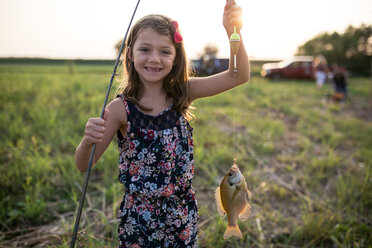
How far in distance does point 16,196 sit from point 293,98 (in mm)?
9388

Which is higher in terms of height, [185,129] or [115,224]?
[185,129]

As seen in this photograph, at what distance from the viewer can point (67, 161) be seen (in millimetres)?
3543

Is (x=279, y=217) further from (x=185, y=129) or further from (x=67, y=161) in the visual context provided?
(x=67, y=161)

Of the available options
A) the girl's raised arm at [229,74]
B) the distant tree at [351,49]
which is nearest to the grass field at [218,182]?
the girl's raised arm at [229,74]

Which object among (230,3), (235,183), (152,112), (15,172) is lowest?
(15,172)

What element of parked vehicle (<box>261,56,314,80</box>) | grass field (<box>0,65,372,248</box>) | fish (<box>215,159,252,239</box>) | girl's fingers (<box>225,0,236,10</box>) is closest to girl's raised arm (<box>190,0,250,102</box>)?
girl's fingers (<box>225,0,236,10</box>)

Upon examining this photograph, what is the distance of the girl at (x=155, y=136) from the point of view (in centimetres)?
154

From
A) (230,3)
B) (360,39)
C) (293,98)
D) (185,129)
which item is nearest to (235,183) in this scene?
(185,129)

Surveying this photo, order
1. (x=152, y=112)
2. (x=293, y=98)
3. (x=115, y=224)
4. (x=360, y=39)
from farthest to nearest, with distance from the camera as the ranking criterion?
(x=360, y=39) < (x=293, y=98) < (x=115, y=224) < (x=152, y=112)

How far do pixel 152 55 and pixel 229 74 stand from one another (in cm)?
49

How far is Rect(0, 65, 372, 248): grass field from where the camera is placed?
2.54 metres

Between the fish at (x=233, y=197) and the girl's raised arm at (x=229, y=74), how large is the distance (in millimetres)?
532

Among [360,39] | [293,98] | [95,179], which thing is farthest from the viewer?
[360,39]

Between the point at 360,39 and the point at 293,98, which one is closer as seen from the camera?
the point at 293,98
